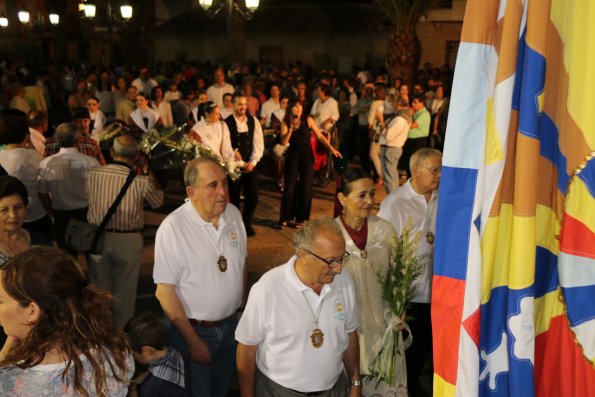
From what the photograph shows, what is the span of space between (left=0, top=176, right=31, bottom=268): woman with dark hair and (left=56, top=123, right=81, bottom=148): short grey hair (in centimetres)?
202

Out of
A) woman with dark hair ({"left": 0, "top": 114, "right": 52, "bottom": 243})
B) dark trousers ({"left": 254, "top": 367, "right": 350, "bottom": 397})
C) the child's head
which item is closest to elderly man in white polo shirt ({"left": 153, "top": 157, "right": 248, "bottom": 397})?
the child's head

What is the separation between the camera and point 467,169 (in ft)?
5.87

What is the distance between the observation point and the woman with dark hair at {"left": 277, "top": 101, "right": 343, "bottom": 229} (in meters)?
10.5

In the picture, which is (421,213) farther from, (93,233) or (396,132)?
(396,132)

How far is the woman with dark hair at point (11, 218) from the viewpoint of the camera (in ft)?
14.9

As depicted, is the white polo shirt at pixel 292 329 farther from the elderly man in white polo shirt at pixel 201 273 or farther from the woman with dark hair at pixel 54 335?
the woman with dark hair at pixel 54 335

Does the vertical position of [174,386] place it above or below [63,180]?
below

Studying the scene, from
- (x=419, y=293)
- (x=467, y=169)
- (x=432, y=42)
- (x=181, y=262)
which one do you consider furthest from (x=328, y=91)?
(x=432, y=42)

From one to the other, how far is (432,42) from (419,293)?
107 ft

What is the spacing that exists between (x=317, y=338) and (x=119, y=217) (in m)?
2.68

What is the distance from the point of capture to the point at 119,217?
587 centimetres

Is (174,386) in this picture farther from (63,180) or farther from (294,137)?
(294,137)

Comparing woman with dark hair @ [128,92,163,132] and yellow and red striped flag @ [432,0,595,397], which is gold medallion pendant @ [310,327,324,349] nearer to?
yellow and red striped flag @ [432,0,595,397]

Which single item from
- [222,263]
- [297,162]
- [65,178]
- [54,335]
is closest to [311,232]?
[222,263]
